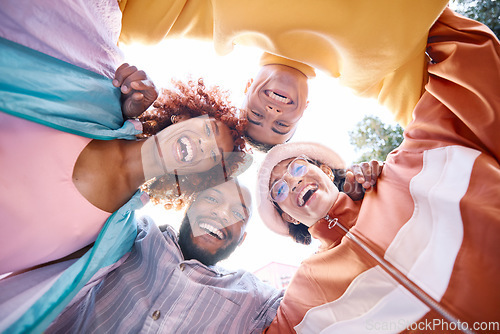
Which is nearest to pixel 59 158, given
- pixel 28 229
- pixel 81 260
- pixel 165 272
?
pixel 28 229

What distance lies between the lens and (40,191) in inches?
51.7

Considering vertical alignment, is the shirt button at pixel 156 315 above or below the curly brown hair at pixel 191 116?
below

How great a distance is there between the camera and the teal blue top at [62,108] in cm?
121

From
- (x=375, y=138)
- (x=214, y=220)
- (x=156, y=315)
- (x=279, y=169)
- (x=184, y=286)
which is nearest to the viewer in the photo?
(x=156, y=315)

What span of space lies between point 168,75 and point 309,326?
2066 mm

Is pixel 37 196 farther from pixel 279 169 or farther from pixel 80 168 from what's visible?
pixel 279 169

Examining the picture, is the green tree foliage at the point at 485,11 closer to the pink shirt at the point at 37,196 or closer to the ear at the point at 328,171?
the ear at the point at 328,171

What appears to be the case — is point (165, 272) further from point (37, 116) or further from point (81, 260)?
point (37, 116)

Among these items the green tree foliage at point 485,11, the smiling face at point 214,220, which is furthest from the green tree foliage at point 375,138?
the smiling face at point 214,220

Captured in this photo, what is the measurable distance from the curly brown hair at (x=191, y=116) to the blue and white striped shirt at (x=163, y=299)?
375 millimetres

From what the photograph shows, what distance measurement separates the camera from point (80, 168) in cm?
145

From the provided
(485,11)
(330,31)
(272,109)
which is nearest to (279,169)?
(272,109)

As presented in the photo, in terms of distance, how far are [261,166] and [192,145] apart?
23.1 inches

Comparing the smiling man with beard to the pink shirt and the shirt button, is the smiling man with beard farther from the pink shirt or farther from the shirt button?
the pink shirt
